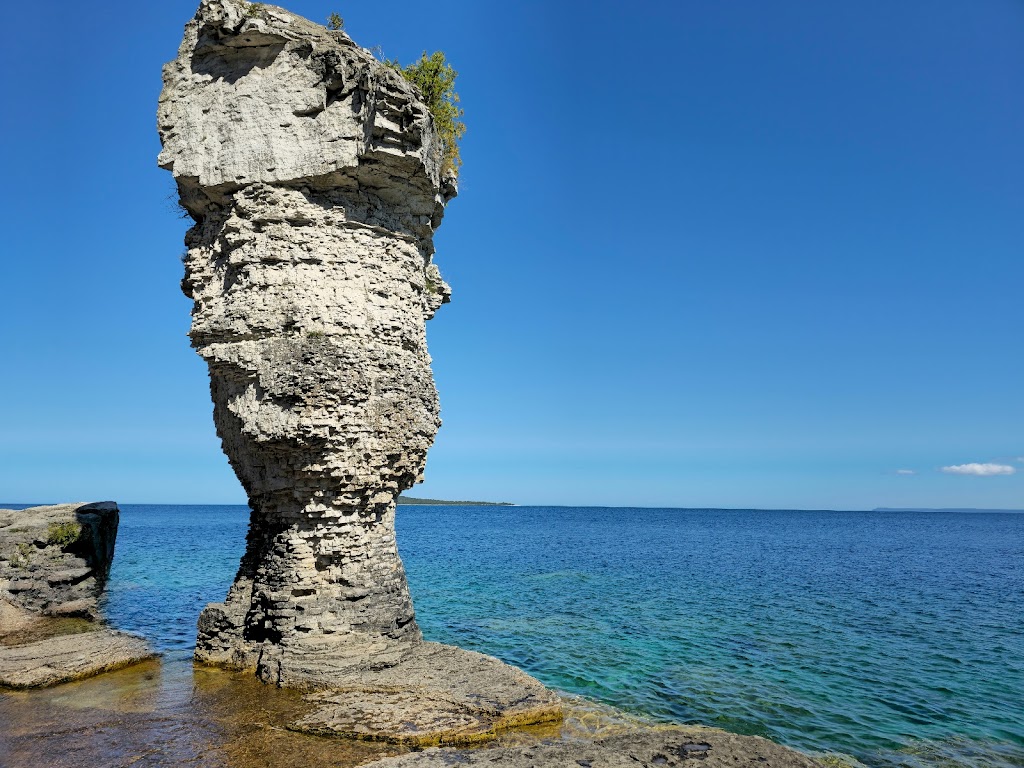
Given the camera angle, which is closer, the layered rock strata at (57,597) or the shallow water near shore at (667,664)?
the shallow water near shore at (667,664)

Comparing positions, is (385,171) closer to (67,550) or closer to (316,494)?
(316,494)

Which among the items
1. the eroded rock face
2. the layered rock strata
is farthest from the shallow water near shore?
the eroded rock face

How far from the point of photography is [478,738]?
848 centimetres

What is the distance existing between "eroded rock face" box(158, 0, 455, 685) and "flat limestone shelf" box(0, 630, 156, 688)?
1542mm

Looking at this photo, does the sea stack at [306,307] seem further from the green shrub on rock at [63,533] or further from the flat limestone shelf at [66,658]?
the green shrub on rock at [63,533]

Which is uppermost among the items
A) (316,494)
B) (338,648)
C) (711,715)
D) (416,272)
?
(416,272)

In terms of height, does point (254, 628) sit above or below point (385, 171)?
below

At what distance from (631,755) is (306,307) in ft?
27.9

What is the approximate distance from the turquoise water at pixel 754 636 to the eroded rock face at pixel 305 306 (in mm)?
3844

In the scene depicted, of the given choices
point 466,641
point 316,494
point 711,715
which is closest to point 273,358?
point 316,494

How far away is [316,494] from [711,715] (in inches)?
305

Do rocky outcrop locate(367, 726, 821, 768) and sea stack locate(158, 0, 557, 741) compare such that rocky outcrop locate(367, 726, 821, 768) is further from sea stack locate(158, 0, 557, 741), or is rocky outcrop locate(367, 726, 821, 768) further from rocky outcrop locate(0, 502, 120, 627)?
rocky outcrop locate(0, 502, 120, 627)

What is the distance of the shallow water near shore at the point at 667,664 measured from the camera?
8.87 metres

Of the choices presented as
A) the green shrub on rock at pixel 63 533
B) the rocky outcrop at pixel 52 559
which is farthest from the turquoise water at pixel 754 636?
the green shrub on rock at pixel 63 533
